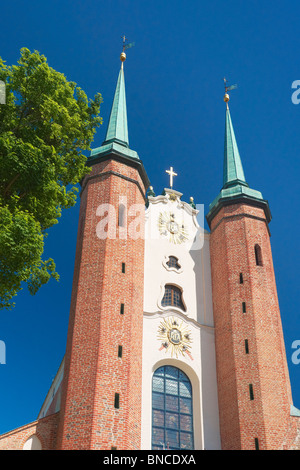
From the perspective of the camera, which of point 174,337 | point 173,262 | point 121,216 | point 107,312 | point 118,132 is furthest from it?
point 118,132

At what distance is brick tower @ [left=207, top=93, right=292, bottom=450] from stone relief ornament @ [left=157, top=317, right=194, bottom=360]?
49.9 inches

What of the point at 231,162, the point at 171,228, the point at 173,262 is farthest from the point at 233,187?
the point at 173,262

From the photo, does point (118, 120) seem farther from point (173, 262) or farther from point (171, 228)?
point (173, 262)

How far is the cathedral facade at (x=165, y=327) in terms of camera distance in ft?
56.6

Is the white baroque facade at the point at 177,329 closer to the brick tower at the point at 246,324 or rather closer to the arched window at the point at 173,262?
the arched window at the point at 173,262

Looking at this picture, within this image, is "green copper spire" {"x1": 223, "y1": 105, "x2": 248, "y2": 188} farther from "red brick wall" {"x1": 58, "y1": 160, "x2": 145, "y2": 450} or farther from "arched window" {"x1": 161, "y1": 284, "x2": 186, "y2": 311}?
"arched window" {"x1": 161, "y1": 284, "x2": 186, "y2": 311}

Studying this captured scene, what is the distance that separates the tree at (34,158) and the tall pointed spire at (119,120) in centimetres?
739

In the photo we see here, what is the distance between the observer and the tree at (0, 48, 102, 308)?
525 inches

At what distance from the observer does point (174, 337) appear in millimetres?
21156

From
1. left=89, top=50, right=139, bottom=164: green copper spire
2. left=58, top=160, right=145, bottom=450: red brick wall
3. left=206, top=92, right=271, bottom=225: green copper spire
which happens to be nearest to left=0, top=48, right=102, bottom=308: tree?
left=58, top=160, right=145, bottom=450: red brick wall

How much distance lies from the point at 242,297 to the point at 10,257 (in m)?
11.1

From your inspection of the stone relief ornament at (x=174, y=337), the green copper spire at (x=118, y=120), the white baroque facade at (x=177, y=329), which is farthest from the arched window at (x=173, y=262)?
the green copper spire at (x=118, y=120)

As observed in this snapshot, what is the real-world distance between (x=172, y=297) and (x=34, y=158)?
10330mm

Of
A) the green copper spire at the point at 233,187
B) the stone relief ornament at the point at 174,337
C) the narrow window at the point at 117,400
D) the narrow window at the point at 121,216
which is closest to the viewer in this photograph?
the narrow window at the point at 117,400
